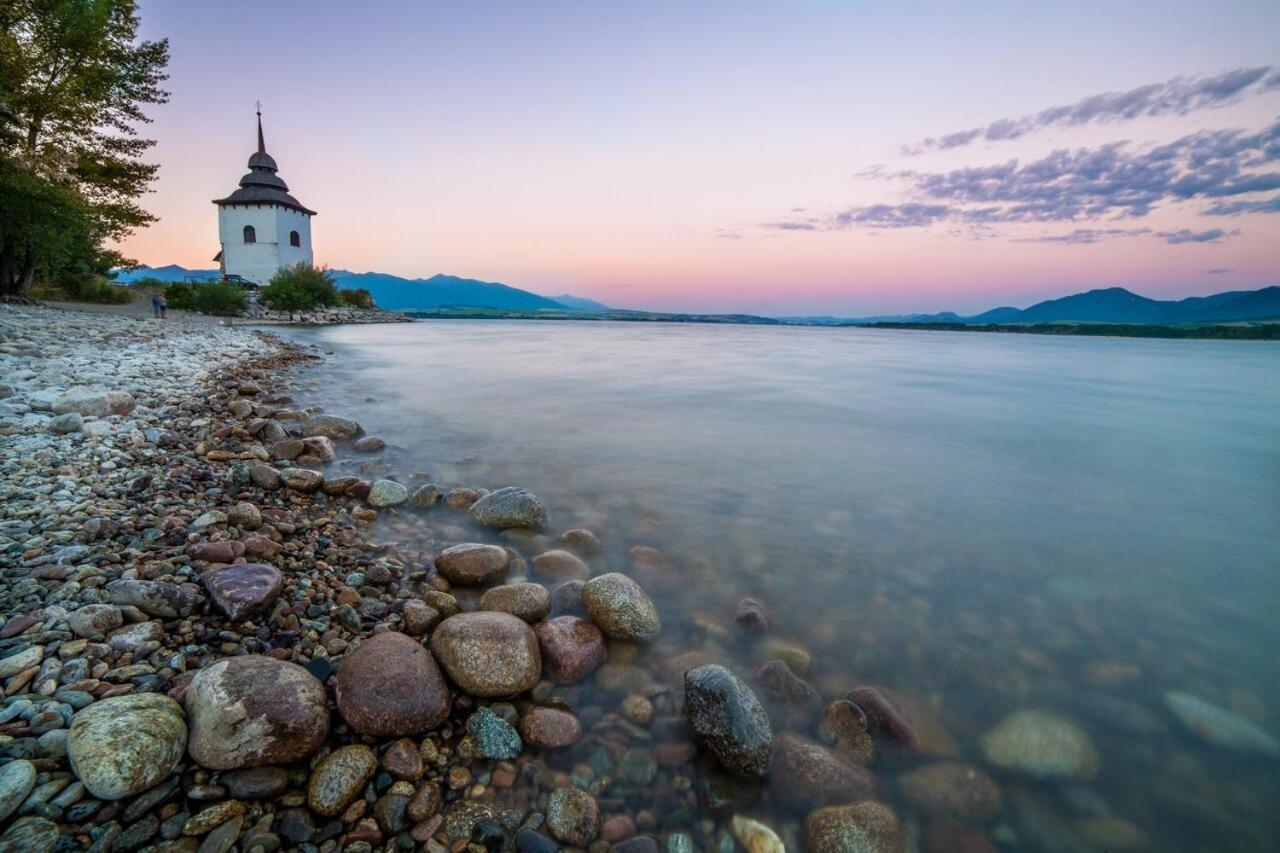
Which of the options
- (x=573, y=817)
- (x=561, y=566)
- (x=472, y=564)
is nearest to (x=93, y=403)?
(x=472, y=564)

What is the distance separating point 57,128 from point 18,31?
9.18ft

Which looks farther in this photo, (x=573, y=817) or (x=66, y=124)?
(x=66, y=124)

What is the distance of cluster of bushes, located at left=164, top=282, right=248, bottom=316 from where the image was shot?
36719 millimetres

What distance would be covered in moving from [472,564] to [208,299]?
45.1m

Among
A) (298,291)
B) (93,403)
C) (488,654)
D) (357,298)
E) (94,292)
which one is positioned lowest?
(488,654)

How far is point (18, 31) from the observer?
17297 mm

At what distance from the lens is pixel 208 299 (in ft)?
120

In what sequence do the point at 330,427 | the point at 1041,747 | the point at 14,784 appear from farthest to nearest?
the point at 330,427
the point at 1041,747
the point at 14,784

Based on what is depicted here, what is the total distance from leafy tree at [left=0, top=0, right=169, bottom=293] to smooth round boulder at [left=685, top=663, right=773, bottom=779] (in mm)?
24874

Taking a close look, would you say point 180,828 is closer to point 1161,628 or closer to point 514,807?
point 514,807

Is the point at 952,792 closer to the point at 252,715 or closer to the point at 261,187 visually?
the point at 252,715

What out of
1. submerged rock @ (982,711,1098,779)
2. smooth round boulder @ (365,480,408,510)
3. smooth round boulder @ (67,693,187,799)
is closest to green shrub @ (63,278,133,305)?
smooth round boulder @ (365,480,408,510)

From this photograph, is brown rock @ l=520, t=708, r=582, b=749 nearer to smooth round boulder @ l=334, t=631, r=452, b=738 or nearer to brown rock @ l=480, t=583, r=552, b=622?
smooth round boulder @ l=334, t=631, r=452, b=738

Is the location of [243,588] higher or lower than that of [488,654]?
higher
